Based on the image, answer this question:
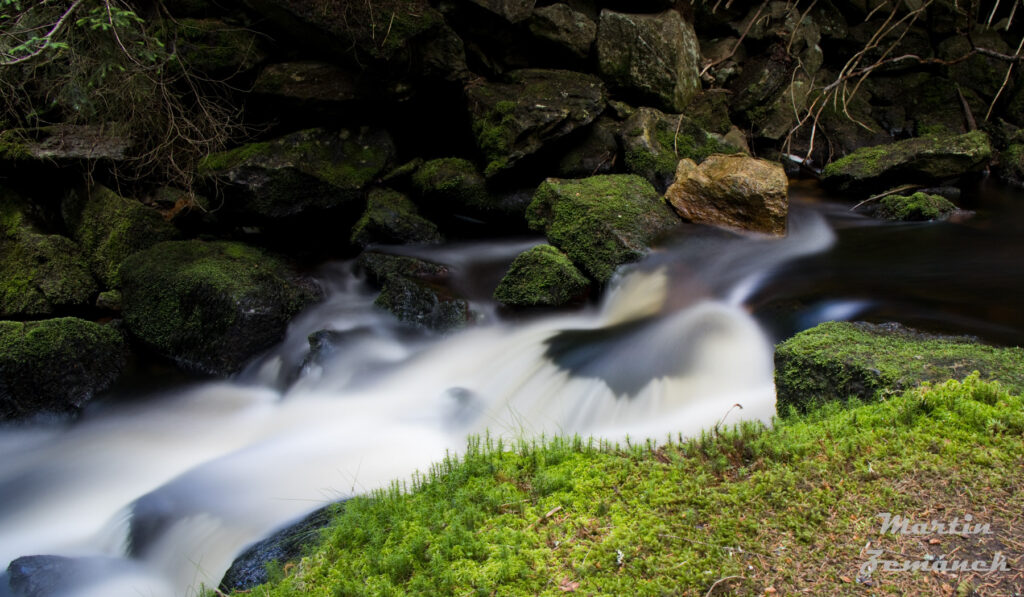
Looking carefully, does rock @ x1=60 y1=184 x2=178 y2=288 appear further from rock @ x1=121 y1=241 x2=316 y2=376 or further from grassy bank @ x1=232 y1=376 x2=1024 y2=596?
grassy bank @ x1=232 y1=376 x2=1024 y2=596

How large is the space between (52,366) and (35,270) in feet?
6.55

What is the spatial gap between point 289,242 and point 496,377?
4031mm

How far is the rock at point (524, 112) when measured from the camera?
25.3 ft

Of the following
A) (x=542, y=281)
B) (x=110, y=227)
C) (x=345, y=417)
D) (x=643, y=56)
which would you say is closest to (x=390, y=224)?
(x=542, y=281)

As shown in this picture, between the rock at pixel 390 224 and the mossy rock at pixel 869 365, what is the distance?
5020 mm

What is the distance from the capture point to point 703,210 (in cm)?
777

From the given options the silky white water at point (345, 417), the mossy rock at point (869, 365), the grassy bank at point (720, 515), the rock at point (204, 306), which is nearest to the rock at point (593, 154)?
the silky white water at point (345, 417)

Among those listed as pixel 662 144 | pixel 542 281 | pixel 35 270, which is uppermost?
pixel 662 144

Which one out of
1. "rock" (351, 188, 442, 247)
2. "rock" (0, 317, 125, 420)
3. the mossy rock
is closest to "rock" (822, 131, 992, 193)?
the mossy rock

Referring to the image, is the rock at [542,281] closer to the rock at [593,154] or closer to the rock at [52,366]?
the rock at [593,154]

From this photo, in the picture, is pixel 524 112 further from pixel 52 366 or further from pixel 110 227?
pixel 52 366

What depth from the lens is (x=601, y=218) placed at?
7031mm

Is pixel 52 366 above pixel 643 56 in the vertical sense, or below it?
below

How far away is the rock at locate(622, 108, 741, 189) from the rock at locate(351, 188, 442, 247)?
9.69ft
